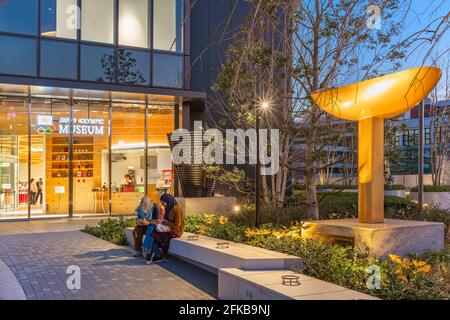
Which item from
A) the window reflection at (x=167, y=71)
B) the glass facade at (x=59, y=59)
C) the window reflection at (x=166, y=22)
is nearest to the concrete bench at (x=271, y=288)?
the glass facade at (x=59, y=59)

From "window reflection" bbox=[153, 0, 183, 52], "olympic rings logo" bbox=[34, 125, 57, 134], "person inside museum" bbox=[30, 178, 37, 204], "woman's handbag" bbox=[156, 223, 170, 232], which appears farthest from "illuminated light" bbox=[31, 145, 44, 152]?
"woman's handbag" bbox=[156, 223, 170, 232]

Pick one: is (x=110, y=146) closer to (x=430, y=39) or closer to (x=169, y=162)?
(x=169, y=162)

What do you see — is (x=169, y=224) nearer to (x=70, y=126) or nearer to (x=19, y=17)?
(x=70, y=126)

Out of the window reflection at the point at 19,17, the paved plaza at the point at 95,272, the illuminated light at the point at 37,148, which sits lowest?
the paved plaza at the point at 95,272

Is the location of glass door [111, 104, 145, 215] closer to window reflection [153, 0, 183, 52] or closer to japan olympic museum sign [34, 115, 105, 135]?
japan olympic museum sign [34, 115, 105, 135]

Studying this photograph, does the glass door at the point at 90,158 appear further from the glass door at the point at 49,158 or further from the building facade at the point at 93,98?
the glass door at the point at 49,158

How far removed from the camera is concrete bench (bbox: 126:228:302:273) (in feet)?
23.2

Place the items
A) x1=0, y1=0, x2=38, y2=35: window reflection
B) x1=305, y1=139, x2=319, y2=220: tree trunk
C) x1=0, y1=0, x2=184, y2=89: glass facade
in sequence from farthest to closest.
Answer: x1=0, y1=0, x2=184, y2=89: glass facade → x1=0, y1=0, x2=38, y2=35: window reflection → x1=305, y1=139, x2=319, y2=220: tree trunk

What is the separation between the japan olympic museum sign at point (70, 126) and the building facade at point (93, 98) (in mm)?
37

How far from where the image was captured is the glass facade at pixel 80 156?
723 inches

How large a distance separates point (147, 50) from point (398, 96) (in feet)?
41.9

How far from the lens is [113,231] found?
43.5ft

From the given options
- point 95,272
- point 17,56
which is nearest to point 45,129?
point 17,56

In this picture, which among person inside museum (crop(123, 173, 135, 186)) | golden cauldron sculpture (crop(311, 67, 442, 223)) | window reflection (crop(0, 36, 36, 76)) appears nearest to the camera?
golden cauldron sculpture (crop(311, 67, 442, 223))
